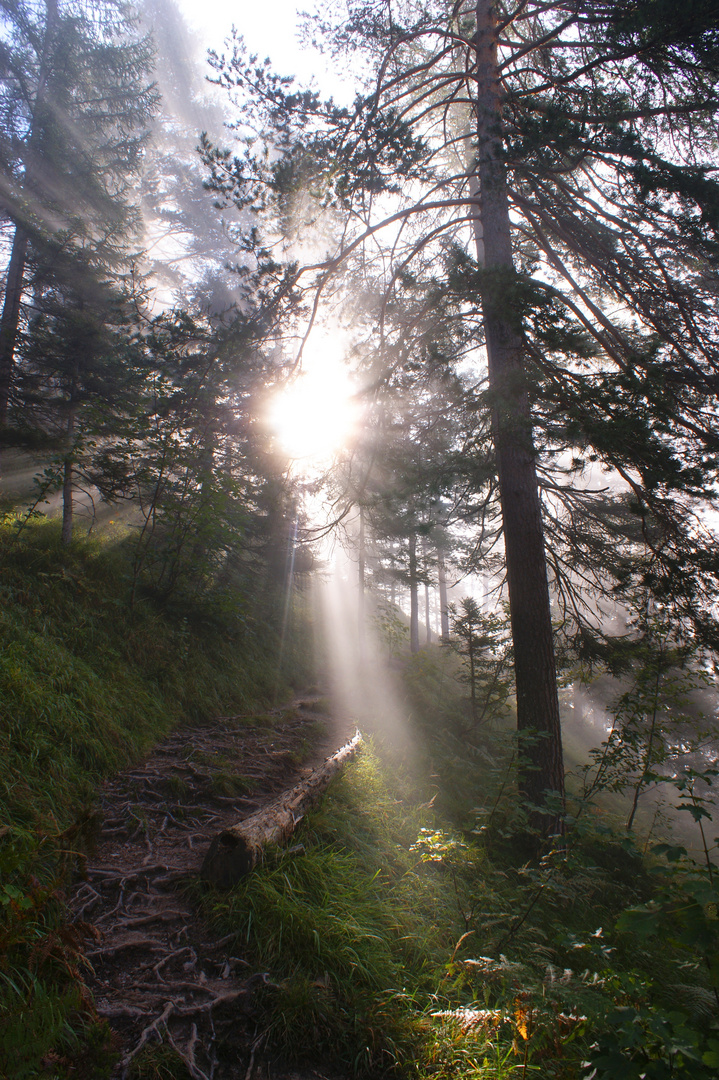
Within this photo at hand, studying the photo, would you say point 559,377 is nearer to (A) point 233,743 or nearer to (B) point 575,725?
(A) point 233,743

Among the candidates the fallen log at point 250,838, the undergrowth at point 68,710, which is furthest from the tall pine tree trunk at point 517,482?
the undergrowth at point 68,710

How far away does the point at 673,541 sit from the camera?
577 cm

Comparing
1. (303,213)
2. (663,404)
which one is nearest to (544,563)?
(663,404)

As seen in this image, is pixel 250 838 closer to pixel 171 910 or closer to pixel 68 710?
pixel 171 910

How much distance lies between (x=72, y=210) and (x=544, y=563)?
661 inches

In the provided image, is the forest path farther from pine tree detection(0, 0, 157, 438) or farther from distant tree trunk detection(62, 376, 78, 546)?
pine tree detection(0, 0, 157, 438)

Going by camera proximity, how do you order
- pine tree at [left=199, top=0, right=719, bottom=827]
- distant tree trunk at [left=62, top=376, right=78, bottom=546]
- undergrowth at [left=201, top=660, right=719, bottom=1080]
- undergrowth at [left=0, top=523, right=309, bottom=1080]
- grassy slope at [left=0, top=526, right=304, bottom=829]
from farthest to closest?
distant tree trunk at [left=62, top=376, right=78, bottom=546] → pine tree at [left=199, top=0, right=719, bottom=827] → grassy slope at [left=0, top=526, right=304, bottom=829] → undergrowth at [left=0, top=523, right=309, bottom=1080] → undergrowth at [left=201, top=660, right=719, bottom=1080]

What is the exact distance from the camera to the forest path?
91.0 inches

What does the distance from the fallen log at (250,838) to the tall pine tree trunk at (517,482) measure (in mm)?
2539

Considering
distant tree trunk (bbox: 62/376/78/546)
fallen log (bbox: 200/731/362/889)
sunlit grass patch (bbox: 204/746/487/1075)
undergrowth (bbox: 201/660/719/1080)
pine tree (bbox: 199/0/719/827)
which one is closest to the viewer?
undergrowth (bbox: 201/660/719/1080)

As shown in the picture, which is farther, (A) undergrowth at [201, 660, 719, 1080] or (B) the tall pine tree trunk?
(B) the tall pine tree trunk

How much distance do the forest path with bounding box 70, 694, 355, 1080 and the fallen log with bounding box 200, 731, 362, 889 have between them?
0.22m

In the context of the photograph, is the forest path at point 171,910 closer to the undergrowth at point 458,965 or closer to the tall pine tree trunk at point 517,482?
the undergrowth at point 458,965

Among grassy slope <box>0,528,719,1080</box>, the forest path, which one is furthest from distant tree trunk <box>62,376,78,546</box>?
the forest path
